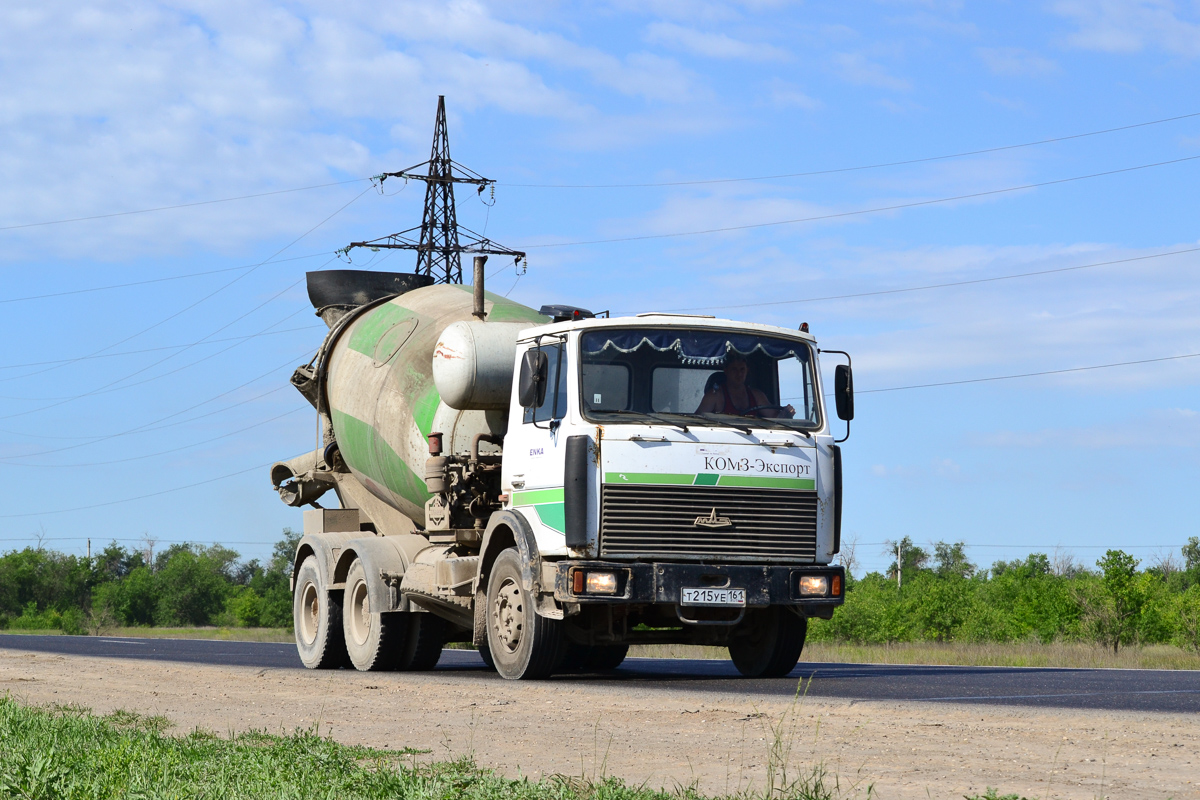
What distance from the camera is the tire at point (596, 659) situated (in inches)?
597

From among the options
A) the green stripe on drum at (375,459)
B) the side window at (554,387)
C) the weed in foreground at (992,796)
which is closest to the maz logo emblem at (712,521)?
the side window at (554,387)

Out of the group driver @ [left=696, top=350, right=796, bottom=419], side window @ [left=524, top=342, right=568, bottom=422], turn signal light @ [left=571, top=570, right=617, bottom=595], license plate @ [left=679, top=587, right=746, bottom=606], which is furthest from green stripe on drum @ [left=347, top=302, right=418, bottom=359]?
license plate @ [left=679, top=587, right=746, bottom=606]

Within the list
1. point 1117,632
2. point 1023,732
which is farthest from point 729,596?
point 1117,632

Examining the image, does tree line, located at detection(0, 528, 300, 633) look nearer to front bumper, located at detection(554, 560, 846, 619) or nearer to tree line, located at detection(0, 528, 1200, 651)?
tree line, located at detection(0, 528, 1200, 651)

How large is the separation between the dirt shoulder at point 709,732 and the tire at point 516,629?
313 mm

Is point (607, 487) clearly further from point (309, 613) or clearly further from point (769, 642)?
point (309, 613)

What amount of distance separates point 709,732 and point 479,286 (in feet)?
25.3

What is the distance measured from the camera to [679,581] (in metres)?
11.6

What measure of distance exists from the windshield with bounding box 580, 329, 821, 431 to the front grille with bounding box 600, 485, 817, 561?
25.4 inches

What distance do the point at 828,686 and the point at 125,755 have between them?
6.36 metres

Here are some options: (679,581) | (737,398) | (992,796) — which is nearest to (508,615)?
(679,581)

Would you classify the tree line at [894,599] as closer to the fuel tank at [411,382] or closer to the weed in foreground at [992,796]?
the fuel tank at [411,382]

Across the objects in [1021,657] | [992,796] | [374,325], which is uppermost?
[374,325]

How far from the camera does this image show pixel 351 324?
1703cm
